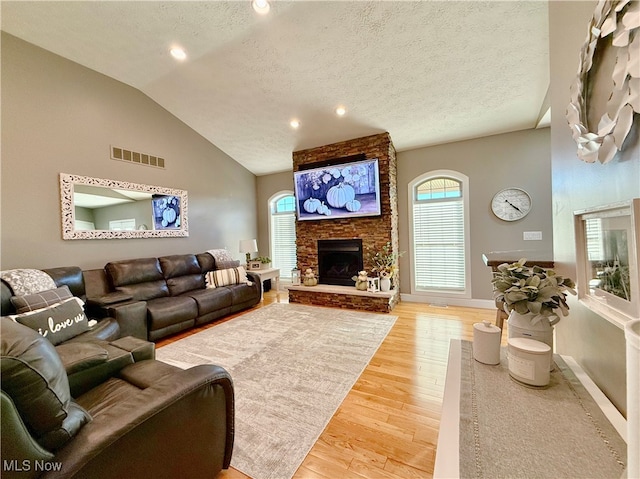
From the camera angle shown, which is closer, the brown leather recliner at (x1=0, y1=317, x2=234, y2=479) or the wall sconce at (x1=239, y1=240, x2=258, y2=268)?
the brown leather recliner at (x1=0, y1=317, x2=234, y2=479)

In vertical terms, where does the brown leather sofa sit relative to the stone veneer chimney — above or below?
below

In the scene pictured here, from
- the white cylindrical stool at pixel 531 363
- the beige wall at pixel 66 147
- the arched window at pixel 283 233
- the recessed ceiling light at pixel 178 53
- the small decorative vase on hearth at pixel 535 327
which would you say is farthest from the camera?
the arched window at pixel 283 233

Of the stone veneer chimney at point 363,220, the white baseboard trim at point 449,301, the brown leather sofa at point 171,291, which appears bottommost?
the white baseboard trim at point 449,301

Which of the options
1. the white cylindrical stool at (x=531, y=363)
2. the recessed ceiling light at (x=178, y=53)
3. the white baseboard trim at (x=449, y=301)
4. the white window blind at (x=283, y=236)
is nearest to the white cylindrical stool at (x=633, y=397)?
the white cylindrical stool at (x=531, y=363)

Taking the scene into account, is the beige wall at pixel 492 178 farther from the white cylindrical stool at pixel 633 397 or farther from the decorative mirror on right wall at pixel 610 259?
the white cylindrical stool at pixel 633 397

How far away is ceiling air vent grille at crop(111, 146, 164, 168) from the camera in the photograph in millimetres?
3697

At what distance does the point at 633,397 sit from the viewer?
0.38m

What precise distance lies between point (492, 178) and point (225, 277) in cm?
478

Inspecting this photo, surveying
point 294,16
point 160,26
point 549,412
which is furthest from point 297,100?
point 549,412

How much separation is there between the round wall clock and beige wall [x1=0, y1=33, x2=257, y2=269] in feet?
17.5

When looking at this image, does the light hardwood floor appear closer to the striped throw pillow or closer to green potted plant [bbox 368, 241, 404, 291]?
green potted plant [bbox 368, 241, 404, 291]

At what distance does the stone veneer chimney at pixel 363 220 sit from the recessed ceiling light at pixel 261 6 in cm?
244

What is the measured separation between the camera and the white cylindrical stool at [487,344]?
103 centimetres

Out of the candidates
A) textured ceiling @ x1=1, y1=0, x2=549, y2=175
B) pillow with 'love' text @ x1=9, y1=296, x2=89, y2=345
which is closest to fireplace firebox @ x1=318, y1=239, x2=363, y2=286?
textured ceiling @ x1=1, y1=0, x2=549, y2=175
